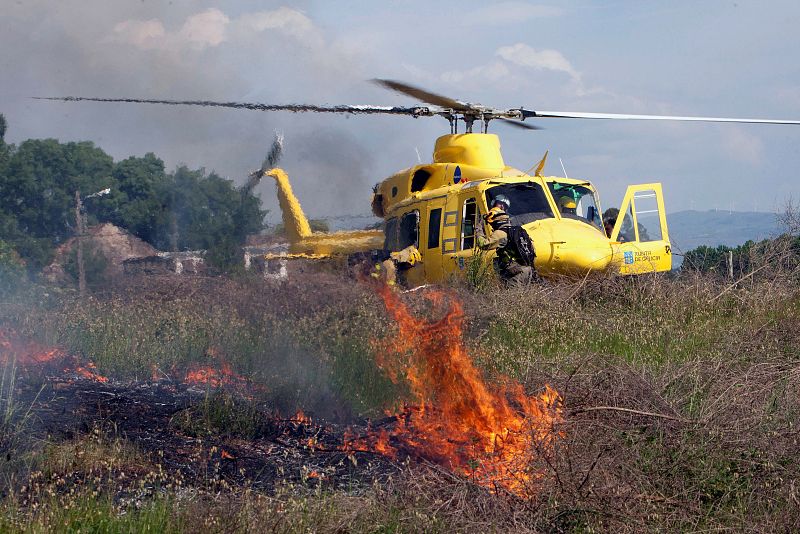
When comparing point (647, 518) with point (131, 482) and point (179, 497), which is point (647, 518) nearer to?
point (179, 497)

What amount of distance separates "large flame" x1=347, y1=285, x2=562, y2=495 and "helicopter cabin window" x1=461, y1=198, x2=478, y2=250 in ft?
15.6

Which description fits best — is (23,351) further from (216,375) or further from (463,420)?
(463,420)

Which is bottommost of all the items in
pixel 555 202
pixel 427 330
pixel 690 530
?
pixel 690 530

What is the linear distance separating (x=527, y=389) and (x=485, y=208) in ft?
20.5

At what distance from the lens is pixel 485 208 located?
12812 millimetres

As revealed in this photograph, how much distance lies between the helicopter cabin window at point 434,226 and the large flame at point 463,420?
532cm

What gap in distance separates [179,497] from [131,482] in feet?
1.57

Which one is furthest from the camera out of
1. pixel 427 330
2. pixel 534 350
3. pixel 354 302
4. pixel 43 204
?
pixel 43 204

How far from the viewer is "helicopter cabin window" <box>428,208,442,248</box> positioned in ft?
45.0

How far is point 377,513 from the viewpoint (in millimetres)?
5109

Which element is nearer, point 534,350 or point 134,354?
point 534,350

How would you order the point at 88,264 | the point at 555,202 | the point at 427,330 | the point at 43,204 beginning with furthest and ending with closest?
1. the point at 43,204
2. the point at 88,264
3. the point at 555,202
4. the point at 427,330

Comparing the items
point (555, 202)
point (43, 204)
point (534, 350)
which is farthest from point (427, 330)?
point (43, 204)

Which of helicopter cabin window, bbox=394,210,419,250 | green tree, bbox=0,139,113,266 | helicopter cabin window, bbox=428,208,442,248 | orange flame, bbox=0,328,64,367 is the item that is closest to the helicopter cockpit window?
helicopter cabin window, bbox=428,208,442,248
